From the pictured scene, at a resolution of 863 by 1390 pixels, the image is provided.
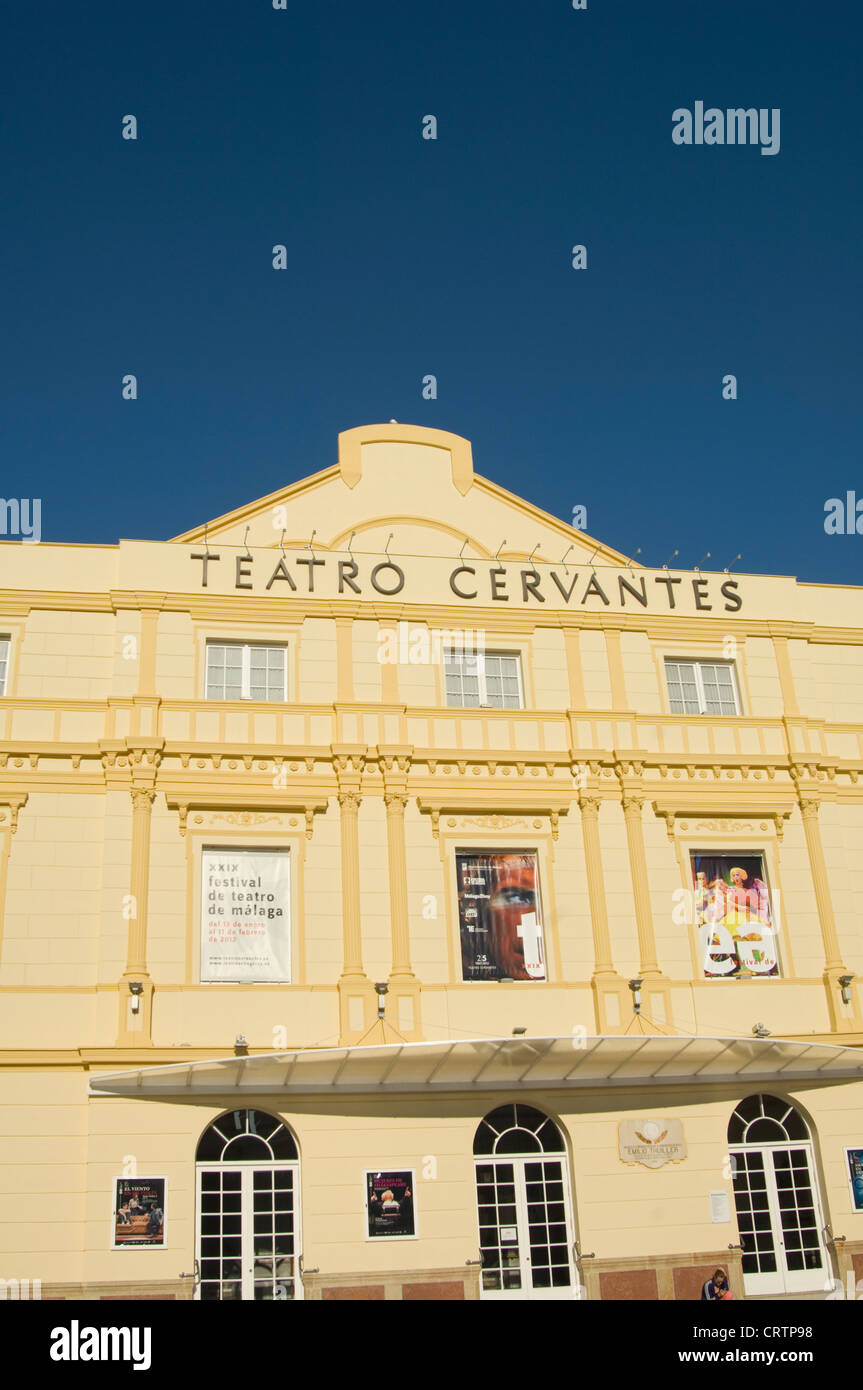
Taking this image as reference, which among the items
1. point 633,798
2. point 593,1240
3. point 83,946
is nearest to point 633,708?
point 633,798

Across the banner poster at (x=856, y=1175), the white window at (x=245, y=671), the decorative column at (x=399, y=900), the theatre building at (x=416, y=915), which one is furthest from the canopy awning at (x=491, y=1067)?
the white window at (x=245, y=671)

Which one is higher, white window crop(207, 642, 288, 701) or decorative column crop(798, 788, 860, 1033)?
white window crop(207, 642, 288, 701)

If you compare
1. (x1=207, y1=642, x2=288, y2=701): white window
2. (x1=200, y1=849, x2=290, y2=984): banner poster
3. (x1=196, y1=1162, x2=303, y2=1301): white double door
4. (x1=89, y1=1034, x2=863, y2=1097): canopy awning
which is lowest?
(x1=196, y1=1162, x2=303, y2=1301): white double door

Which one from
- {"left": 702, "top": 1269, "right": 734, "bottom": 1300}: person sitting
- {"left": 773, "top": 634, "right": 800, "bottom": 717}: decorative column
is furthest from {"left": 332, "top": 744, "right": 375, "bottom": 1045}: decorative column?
{"left": 773, "top": 634, "right": 800, "bottom": 717}: decorative column

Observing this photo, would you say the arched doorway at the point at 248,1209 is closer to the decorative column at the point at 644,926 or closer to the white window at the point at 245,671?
the decorative column at the point at 644,926

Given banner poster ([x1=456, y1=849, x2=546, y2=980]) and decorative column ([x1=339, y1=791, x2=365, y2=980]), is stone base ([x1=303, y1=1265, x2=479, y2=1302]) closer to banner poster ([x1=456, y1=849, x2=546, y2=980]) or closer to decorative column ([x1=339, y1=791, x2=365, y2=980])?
decorative column ([x1=339, y1=791, x2=365, y2=980])

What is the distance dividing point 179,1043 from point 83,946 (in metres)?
2.32

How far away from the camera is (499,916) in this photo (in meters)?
22.7

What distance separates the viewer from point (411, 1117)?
20.9m

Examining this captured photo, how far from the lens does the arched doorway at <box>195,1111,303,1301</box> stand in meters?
19.5

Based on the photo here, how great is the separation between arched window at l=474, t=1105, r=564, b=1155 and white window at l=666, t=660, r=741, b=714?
8.77 m

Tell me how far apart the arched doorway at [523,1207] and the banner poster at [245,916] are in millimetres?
4651

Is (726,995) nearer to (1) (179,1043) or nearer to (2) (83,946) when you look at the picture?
(1) (179,1043)
